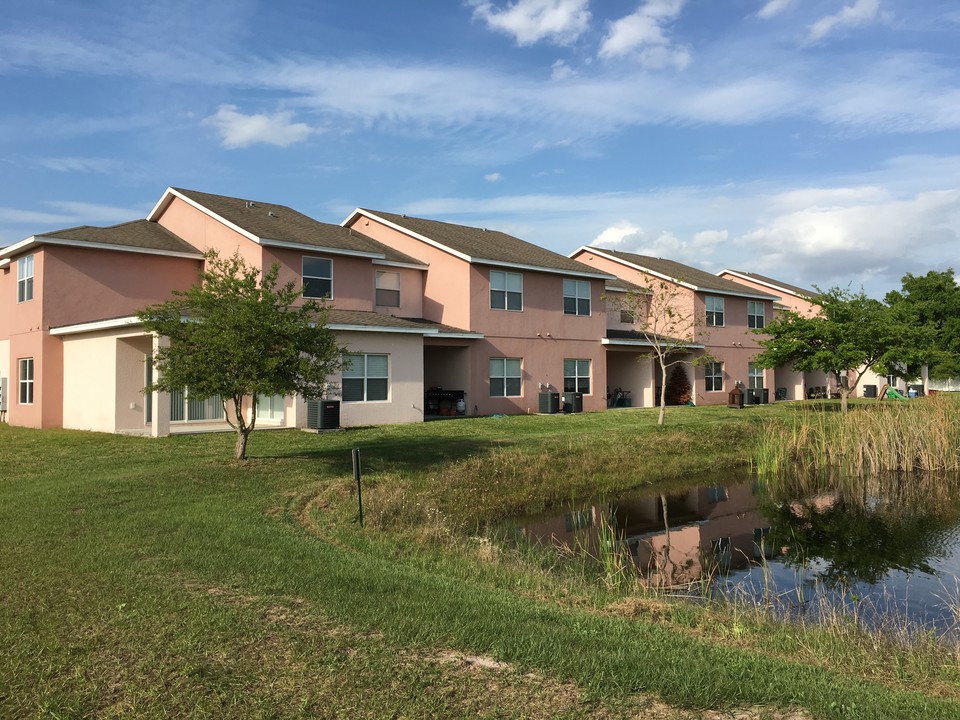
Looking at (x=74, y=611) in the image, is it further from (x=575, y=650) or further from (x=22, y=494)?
(x=22, y=494)

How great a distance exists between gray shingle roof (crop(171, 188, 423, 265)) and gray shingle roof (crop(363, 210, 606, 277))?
4.81 feet

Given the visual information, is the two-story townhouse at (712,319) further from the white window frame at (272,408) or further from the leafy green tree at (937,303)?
the leafy green tree at (937,303)

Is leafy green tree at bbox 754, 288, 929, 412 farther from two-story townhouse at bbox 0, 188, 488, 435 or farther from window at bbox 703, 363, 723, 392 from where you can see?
two-story townhouse at bbox 0, 188, 488, 435

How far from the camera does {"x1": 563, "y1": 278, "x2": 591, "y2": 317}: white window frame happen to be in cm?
3081

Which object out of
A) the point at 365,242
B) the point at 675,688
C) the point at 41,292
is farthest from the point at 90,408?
the point at 675,688

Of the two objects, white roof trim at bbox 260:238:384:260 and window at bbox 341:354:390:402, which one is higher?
white roof trim at bbox 260:238:384:260

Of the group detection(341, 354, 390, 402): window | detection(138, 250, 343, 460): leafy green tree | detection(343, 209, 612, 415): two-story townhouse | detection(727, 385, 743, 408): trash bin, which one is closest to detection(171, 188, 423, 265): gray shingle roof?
detection(343, 209, 612, 415): two-story townhouse

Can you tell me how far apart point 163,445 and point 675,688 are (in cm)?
1551

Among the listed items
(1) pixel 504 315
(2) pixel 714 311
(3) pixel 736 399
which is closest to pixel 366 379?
(1) pixel 504 315

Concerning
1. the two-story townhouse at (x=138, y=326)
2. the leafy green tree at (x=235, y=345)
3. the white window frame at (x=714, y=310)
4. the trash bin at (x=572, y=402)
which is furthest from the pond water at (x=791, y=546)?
the white window frame at (x=714, y=310)

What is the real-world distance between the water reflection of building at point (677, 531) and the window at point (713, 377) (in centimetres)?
1908

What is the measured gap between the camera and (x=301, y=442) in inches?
754

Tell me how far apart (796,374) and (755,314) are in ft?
16.3

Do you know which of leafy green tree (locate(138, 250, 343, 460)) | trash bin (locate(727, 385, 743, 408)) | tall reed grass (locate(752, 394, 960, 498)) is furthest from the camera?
trash bin (locate(727, 385, 743, 408))
